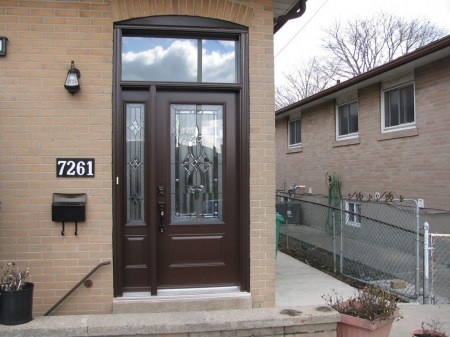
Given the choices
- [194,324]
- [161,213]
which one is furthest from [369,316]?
[161,213]

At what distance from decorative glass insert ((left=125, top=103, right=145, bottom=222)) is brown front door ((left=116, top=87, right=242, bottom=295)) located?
0.4 inches

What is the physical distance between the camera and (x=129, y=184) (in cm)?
457

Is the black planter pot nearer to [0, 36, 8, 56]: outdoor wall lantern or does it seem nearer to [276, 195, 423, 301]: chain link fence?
[0, 36, 8, 56]: outdoor wall lantern

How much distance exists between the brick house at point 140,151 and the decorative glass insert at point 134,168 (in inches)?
0.4

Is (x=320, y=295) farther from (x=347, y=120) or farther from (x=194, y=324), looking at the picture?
(x=347, y=120)

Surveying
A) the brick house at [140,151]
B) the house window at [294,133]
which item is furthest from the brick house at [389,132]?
the brick house at [140,151]

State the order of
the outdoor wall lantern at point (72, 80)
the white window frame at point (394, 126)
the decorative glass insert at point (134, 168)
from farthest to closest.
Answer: the white window frame at point (394, 126)
the decorative glass insert at point (134, 168)
the outdoor wall lantern at point (72, 80)

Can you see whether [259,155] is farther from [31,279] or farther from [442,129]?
[442,129]

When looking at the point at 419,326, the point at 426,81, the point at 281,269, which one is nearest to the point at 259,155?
the point at 419,326

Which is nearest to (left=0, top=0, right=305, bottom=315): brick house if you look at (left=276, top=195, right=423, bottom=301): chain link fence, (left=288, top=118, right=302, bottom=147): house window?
(left=276, top=195, right=423, bottom=301): chain link fence

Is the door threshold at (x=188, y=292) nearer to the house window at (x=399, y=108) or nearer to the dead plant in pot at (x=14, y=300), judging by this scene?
the dead plant in pot at (x=14, y=300)

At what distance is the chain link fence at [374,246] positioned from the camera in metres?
6.31

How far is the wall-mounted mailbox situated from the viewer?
4281 millimetres

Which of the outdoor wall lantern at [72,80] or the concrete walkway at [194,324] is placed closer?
the concrete walkway at [194,324]
